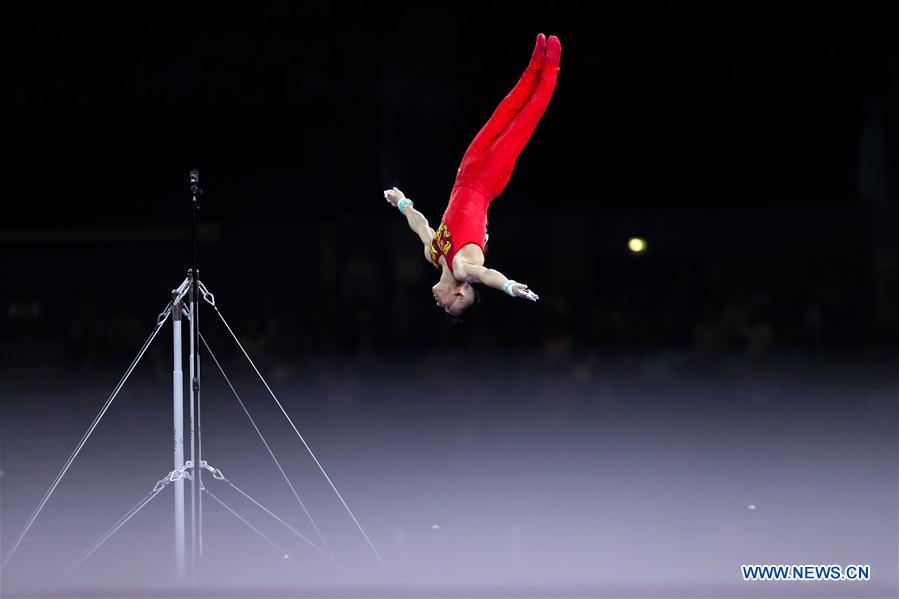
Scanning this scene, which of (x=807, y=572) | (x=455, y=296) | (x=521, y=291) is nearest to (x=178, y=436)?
(x=455, y=296)

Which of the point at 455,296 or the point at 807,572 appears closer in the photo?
the point at 455,296

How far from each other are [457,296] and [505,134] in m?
0.64

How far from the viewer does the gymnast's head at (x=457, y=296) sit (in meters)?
3.68

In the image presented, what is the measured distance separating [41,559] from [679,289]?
4.44m

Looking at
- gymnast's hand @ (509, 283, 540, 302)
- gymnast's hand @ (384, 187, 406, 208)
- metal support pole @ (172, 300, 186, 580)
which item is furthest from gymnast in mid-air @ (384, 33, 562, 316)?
metal support pole @ (172, 300, 186, 580)

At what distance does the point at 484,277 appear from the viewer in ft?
11.4

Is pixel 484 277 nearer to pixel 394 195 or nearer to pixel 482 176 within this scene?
pixel 482 176

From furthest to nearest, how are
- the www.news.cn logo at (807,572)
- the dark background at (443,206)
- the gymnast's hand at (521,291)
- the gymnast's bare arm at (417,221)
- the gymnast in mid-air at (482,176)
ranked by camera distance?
the dark background at (443,206) → the www.news.cn logo at (807,572) → the gymnast's bare arm at (417,221) → the gymnast in mid-air at (482,176) → the gymnast's hand at (521,291)

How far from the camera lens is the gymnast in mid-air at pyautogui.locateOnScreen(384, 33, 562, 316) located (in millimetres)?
3676

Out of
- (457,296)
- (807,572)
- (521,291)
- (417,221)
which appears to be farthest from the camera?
(807,572)

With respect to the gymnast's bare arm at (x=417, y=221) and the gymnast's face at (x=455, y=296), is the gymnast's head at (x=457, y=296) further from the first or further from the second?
the gymnast's bare arm at (x=417, y=221)

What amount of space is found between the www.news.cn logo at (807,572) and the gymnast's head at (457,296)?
1.62 m

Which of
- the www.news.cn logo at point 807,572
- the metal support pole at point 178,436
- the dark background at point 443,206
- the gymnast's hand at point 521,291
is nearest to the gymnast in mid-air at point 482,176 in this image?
the gymnast's hand at point 521,291

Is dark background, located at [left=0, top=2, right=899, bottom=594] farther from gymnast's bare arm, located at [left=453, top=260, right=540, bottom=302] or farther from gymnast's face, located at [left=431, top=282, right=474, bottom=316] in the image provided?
gymnast's bare arm, located at [left=453, top=260, right=540, bottom=302]
